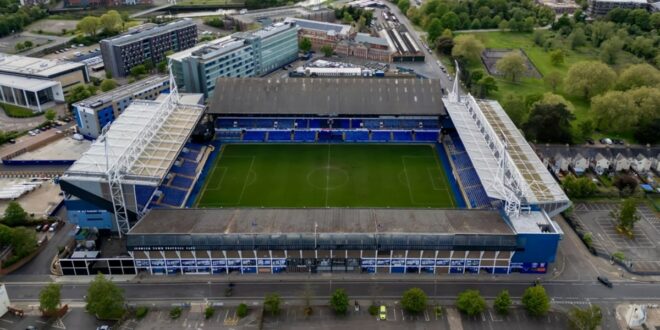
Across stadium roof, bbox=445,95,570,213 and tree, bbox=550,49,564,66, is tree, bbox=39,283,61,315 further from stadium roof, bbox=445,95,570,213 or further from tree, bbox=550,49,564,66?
tree, bbox=550,49,564,66

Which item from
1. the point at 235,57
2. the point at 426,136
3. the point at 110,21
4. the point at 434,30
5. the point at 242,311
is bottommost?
the point at 242,311

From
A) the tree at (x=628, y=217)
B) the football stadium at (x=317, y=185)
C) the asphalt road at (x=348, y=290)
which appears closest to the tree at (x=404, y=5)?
the football stadium at (x=317, y=185)

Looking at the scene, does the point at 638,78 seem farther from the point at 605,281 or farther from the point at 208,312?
the point at 208,312

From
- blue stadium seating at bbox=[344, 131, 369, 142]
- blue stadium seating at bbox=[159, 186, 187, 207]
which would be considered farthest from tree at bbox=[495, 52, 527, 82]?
blue stadium seating at bbox=[159, 186, 187, 207]

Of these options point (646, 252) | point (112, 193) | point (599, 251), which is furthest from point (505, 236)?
point (112, 193)

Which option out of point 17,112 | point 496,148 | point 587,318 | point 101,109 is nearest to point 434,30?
point 496,148
